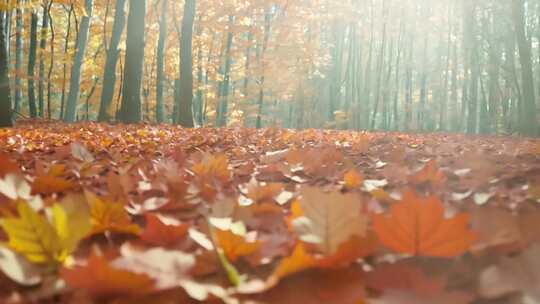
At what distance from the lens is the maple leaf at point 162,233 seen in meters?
0.81

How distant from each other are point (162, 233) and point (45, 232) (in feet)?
0.66

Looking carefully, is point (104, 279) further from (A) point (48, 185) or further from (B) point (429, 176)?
(B) point (429, 176)

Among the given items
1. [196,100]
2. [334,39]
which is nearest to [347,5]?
[334,39]

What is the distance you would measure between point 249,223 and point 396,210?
46 centimetres

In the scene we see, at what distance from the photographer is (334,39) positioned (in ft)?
97.6

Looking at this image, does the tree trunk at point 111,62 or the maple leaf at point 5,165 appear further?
the tree trunk at point 111,62

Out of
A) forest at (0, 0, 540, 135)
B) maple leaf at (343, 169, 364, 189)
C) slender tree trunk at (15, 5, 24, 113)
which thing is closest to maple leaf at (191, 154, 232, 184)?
maple leaf at (343, 169, 364, 189)

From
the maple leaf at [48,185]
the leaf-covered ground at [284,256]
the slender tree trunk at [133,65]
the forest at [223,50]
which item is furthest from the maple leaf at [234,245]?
the slender tree trunk at [133,65]

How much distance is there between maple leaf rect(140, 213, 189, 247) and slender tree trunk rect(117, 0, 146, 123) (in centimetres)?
932

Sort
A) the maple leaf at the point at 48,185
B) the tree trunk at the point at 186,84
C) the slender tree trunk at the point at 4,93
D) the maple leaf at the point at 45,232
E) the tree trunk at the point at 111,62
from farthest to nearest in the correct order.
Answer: the tree trunk at the point at 111,62, the tree trunk at the point at 186,84, the slender tree trunk at the point at 4,93, the maple leaf at the point at 48,185, the maple leaf at the point at 45,232

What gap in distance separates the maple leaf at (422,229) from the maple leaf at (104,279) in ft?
0.99

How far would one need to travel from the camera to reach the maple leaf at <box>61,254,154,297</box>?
20.8 inches

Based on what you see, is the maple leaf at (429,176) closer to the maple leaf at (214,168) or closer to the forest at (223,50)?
the maple leaf at (214,168)

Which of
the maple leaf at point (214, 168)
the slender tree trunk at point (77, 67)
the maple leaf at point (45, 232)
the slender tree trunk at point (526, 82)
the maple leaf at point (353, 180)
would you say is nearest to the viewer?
the maple leaf at point (45, 232)
